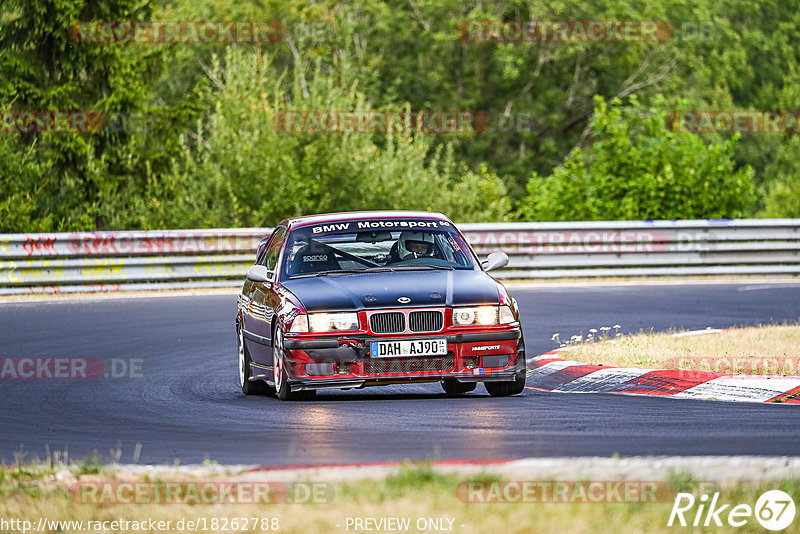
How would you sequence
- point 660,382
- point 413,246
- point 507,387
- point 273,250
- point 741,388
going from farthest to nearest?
point 273,250
point 413,246
point 660,382
point 507,387
point 741,388

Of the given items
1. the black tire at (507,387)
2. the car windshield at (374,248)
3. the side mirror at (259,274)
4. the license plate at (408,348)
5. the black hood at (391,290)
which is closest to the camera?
the license plate at (408,348)

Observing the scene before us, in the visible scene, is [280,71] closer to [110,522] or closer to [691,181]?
[691,181]

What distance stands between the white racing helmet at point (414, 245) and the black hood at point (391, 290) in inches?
20.0

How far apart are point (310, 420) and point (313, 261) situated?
7.64 ft

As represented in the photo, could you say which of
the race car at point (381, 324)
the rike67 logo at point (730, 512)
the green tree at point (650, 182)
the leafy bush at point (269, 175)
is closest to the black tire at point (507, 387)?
the race car at point (381, 324)

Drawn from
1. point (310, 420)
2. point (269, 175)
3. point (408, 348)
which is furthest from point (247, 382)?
point (269, 175)

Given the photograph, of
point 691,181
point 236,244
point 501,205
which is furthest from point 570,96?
point 236,244

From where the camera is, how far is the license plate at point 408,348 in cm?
1053

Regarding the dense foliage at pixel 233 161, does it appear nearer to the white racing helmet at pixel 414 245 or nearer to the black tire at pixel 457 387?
the white racing helmet at pixel 414 245

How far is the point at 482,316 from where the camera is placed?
10.8 m

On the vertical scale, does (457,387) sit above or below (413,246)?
below

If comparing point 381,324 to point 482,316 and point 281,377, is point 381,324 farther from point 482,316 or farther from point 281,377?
→ point 281,377

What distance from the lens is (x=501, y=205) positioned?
33.6 metres

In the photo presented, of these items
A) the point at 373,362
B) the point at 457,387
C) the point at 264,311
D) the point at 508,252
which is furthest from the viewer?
the point at 508,252
